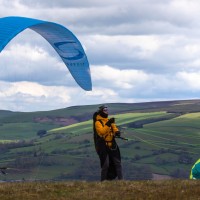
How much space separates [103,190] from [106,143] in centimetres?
321

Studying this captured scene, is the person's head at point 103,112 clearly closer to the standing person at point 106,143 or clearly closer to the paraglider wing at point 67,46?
the standing person at point 106,143

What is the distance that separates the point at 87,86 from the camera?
3133 cm

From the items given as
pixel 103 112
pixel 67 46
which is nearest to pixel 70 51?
pixel 67 46

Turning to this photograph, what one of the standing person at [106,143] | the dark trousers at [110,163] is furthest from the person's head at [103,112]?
the dark trousers at [110,163]

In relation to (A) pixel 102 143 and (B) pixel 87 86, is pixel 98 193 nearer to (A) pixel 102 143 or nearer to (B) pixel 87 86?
(A) pixel 102 143

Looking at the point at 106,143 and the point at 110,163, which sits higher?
the point at 106,143

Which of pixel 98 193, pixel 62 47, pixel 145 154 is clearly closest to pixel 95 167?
pixel 145 154

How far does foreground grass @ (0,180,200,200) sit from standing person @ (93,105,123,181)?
1916 mm

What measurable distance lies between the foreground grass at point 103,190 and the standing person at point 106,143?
1.92 meters

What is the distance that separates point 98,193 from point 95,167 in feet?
466

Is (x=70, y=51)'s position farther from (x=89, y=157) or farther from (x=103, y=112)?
(x=89, y=157)

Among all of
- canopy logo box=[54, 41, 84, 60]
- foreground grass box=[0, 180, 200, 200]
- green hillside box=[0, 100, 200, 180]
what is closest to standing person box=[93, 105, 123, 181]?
foreground grass box=[0, 180, 200, 200]

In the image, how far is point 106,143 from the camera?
24.5 m

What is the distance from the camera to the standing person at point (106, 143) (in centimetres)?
2405
